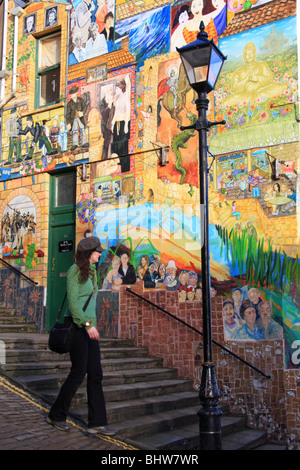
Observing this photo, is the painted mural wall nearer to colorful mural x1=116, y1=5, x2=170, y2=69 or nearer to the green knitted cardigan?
colorful mural x1=116, y1=5, x2=170, y2=69

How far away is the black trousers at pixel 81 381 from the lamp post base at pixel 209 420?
1097 millimetres

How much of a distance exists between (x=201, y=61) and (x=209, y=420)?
3.91 metres

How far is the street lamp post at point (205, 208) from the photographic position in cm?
541

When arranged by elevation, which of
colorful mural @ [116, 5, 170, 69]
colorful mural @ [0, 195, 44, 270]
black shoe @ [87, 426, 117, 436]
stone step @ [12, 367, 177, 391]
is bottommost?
black shoe @ [87, 426, 117, 436]

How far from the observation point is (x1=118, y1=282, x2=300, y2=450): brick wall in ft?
25.2

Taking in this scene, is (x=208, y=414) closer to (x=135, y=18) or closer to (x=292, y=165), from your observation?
(x=292, y=165)

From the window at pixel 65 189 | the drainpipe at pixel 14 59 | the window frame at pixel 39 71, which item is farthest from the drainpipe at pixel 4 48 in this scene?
the window at pixel 65 189

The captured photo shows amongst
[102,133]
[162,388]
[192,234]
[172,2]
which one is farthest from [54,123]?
[162,388]

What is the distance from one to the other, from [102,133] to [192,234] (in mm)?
2994

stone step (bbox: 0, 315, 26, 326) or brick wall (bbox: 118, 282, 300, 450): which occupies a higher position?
stone step (bbox: 0, 315, 26, 326)

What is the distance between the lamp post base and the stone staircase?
641 millimetres

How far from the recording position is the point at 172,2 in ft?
32.7

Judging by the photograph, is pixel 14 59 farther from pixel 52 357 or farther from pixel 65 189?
pixel 52 357

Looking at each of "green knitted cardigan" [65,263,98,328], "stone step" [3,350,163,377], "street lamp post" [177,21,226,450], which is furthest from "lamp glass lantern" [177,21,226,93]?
"stone step" [3,350,163,377]
